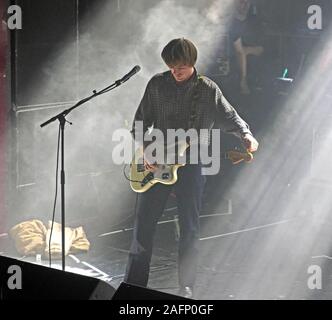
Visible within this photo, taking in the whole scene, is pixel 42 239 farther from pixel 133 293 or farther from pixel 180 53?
pixel 133 293

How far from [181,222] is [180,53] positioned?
1.36m

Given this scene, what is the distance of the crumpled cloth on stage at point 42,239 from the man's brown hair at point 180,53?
2.18 metres

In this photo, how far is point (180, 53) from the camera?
6.43m

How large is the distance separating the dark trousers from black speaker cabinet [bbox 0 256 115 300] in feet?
7.50

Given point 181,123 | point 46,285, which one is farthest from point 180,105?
point 46,285

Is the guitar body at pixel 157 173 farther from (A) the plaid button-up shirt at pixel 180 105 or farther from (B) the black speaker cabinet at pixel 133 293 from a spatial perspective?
(B) the black speaker cabinet at pixel 133 293

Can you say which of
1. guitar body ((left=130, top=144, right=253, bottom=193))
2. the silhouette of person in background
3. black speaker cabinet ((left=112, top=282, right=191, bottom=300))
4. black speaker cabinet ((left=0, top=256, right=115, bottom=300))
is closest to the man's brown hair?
guitar body ((left=130, top=144, right=253, bottom=193))

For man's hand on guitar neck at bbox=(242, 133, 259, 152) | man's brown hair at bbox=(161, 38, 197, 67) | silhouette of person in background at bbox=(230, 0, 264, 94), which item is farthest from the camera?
silhouette of person in background at bbox=(230, 0, 264, 94)

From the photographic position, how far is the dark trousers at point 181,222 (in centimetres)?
652

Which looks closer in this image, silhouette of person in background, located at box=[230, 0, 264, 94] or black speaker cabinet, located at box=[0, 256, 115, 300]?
black speaker cabinet, located at box=[0, 256, 115, 300]

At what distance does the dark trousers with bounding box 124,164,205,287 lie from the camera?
6.52 metres

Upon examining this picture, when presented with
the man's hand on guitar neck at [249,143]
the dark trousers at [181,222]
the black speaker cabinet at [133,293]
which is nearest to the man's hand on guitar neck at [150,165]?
the dark trousers at [181,222]

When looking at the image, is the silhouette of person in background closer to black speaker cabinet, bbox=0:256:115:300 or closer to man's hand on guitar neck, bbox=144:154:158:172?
man's hand on guitar neck, bbox=144:154:158:172

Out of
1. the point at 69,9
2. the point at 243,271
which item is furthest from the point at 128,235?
the point at 69,9
